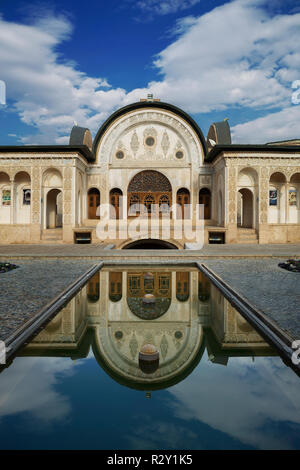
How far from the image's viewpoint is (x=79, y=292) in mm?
6391

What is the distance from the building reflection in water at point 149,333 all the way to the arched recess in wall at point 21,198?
39.5 feet

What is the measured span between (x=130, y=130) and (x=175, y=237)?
8.28 metres

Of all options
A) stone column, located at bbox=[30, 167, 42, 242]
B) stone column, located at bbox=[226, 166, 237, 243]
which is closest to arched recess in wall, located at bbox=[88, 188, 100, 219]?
stone column, located at bbox=[30, 167, 42, 242]

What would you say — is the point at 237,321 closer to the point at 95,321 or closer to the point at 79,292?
the point at 95,321

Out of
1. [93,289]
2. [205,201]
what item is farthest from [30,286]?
[205,201]

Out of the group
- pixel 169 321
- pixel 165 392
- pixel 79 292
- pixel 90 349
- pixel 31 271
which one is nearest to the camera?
pixel 165 392

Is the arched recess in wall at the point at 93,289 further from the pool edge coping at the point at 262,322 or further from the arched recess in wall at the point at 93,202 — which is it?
the arched recess in wall at the point at 93,202

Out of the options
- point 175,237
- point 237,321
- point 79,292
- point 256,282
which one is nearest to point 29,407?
point 237,321

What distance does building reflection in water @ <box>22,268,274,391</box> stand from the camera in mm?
3457

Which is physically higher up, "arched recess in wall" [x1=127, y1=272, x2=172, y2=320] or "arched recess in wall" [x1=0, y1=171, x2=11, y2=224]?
"arched recess in wall" [x1=0, y1=171, x2=11, y2=224]

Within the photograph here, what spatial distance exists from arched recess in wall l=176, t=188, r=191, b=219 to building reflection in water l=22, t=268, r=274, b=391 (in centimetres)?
1270

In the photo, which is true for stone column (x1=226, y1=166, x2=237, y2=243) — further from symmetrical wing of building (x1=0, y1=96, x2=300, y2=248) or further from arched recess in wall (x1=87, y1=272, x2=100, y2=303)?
arched recess in wall (x1=87, y1=272, x2=100, y2=303)

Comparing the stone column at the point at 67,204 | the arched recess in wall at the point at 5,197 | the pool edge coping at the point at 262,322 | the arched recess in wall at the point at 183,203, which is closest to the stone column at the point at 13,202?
the arched recess in wall at the point at 5,197

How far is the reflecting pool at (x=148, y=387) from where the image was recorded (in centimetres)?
236
